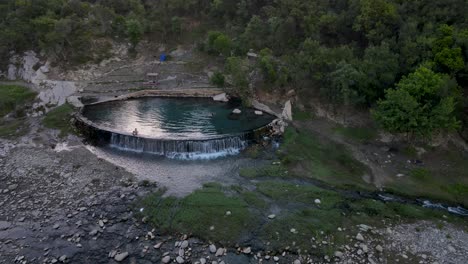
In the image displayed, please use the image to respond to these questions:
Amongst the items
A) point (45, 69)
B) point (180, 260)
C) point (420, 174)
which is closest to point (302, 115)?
point (420, 174)

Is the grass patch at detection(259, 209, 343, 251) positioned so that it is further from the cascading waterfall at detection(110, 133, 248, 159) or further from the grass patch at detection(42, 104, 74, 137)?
the grass patch at detection(42, 104, 74, 137)

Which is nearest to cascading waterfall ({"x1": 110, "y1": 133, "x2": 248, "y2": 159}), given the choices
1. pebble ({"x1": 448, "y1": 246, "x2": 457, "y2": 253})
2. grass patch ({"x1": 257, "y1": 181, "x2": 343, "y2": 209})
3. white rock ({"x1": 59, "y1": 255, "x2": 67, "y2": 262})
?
grass patch ({"x1": 257, "y1": 181, "x2": 343, "y2": 209})

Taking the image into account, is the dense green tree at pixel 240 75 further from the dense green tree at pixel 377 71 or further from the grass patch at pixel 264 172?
the grass patch at pixel 264 172

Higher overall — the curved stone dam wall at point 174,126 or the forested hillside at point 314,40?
the forested hillside at point 314,40

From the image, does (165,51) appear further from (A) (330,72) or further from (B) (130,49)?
(A) (330,72)

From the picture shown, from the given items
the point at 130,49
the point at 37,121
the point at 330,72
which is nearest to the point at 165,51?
the point at 130,49

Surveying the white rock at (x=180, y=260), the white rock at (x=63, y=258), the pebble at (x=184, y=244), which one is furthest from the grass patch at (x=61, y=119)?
the white rock at (x=180, y=260)
